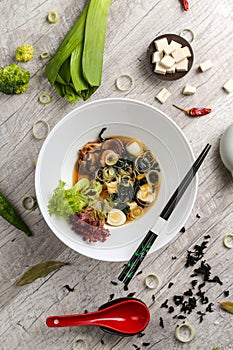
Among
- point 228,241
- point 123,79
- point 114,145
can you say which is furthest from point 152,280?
point 123,79

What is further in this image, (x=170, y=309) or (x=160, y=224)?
(x=170, y=309)

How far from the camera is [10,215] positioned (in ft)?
7.59

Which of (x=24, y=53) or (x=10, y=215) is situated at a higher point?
(x=24, y=53)

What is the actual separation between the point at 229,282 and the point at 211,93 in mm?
755

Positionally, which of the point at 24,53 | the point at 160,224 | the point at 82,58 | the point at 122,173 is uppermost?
the point at 24,53

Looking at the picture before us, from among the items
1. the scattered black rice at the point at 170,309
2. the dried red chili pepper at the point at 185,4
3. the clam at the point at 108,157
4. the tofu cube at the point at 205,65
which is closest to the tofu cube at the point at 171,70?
the tofu cube at the point at 205,65

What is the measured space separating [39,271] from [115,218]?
37 centimetres

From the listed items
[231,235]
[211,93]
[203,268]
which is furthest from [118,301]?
[211,93]

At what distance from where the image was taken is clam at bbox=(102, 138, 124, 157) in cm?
231

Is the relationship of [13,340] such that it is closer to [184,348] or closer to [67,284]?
[67,284]

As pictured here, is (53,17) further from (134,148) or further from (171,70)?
(134,148)

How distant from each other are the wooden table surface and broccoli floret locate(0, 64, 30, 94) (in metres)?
0.05

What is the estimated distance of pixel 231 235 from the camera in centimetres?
238

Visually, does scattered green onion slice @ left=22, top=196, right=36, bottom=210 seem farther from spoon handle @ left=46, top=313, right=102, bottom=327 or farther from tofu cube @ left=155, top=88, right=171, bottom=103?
tofu cube @ left=155, top=88, right=171, bottom=103
